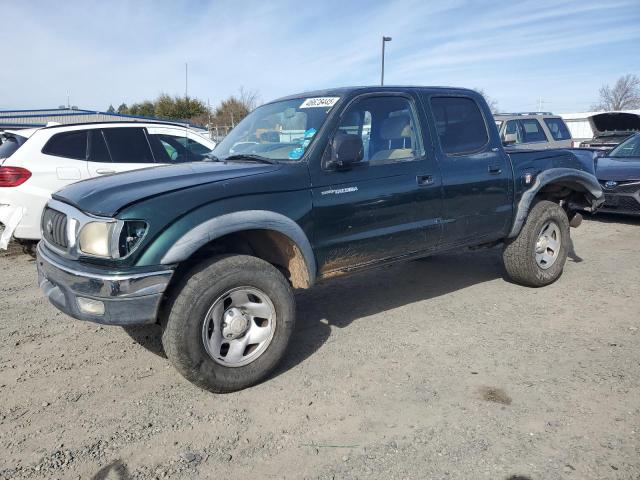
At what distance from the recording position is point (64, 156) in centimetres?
626

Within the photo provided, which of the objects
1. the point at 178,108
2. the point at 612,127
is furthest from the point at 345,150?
the point at 178,108

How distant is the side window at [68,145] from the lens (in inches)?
245

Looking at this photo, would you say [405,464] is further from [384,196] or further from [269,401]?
[384,196]

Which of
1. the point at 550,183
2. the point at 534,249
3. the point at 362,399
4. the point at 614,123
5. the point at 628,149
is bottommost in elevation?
the point at 362,399

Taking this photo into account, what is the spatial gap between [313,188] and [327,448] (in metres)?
1.70

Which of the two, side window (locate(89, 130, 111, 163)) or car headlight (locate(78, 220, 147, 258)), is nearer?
car headlight (locate(78, 220, 147, 258))

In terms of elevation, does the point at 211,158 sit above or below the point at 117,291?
above

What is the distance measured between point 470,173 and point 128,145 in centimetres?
470

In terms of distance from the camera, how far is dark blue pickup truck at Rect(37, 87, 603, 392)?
2.88 metres

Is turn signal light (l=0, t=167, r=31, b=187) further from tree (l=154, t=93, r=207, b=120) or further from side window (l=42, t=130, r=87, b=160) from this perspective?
tree (l=154, t=93, r=207, b=120)

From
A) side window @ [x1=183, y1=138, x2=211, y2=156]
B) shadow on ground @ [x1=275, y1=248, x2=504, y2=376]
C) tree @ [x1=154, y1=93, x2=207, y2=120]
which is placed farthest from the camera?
tree @ [x1=154, y1=93, x2=207, y2=120]

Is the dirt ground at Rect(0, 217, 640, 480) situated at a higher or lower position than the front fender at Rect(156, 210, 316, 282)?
lower

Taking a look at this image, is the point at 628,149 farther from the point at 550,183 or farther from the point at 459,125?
the point at 459,125

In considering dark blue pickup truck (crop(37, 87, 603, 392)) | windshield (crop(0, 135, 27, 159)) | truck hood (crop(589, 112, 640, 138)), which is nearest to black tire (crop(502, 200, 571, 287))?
dark blue pickup truck (crop(37, 87, 603, 392))
